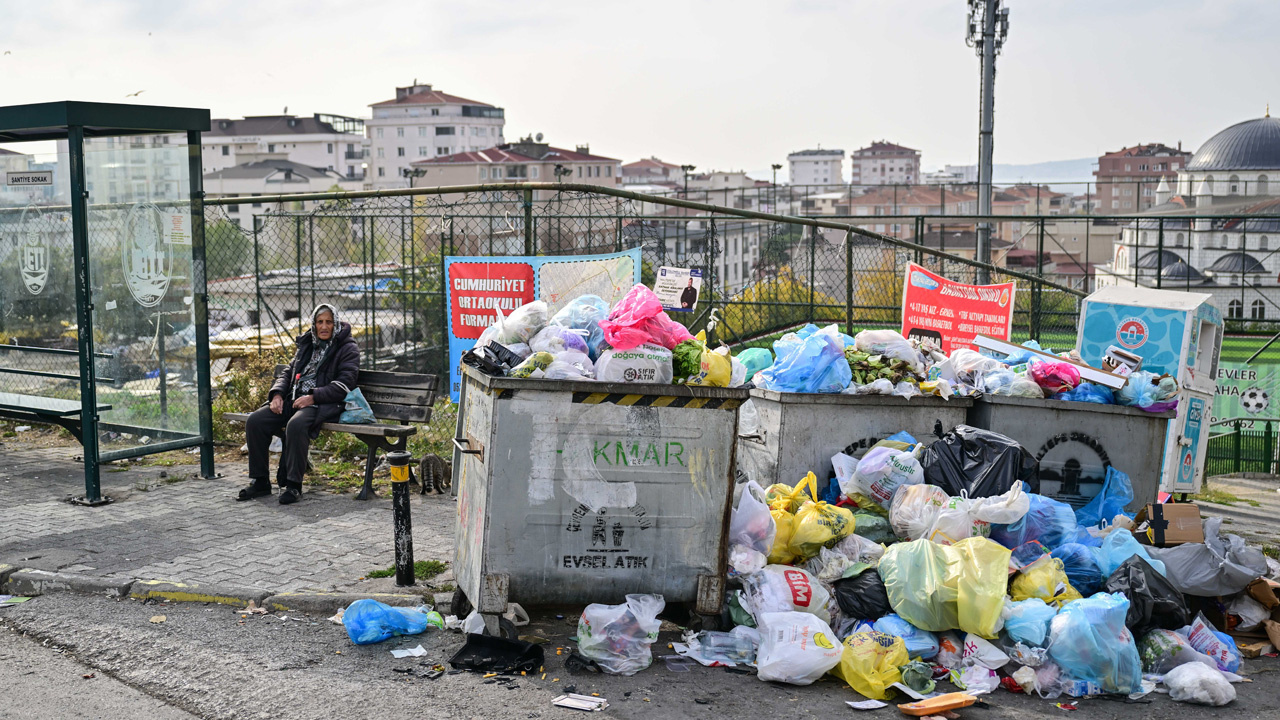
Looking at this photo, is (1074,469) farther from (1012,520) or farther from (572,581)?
(572,581)

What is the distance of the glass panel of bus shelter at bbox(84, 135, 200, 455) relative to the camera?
7.68 meters

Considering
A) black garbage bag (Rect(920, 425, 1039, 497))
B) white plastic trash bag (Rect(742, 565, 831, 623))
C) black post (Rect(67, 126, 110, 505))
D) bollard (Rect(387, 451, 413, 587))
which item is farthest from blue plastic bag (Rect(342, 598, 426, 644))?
black post (Rect(67, 126, 110, 505))

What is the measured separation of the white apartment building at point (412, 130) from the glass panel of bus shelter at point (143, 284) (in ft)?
370

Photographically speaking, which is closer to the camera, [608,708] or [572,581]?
[608,708]

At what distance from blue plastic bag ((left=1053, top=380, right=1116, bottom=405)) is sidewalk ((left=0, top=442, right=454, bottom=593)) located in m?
3.89

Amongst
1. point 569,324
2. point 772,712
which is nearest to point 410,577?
point 569,324

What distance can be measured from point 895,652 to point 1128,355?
3299 mm

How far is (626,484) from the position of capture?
15.8ft

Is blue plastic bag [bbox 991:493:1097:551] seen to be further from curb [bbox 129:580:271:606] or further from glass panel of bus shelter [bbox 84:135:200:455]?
glass panel of bus shelter [bbox 84:135:200:455]

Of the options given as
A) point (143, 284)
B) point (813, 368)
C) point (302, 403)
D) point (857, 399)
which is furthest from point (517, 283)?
point (143, 284)

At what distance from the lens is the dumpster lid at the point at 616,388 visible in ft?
15.5

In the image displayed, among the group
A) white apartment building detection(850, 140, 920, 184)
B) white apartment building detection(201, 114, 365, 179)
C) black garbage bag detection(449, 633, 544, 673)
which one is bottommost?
black garbage bag detection(449, 633, 544, 673)

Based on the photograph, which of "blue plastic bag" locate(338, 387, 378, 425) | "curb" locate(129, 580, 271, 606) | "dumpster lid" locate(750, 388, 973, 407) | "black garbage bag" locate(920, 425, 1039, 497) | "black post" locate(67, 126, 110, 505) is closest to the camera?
"curb" locate(129, 580, 271, 606)

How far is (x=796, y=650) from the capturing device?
15.0 feet
